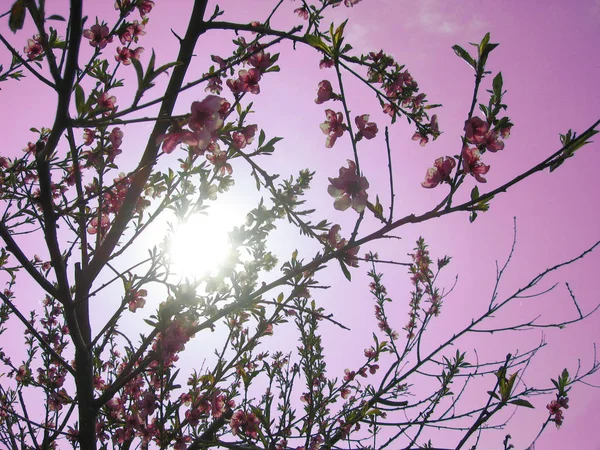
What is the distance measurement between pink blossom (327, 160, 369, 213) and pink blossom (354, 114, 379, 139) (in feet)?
0.68

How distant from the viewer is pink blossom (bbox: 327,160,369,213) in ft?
4.75

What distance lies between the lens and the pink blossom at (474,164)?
1419 millimetres

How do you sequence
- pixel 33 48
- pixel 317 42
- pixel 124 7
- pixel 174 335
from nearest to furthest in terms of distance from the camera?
pixel 317 42 < pixel 174 335 < pixel 124 7 < pixel 33 48

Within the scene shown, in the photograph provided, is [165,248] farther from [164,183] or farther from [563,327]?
[563,327]

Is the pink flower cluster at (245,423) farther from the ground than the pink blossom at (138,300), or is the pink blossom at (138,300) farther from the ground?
the pink blossom at (138,300)

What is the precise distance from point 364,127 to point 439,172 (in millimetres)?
413

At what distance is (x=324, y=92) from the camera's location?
1.90 metres

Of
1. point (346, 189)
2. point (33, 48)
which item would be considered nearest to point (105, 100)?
point (33, 48)

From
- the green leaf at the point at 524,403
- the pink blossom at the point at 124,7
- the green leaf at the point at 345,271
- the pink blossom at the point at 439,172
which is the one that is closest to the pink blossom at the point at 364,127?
the pink blossom at the point at 439,172

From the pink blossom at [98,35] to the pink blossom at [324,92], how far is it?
81.5 inches

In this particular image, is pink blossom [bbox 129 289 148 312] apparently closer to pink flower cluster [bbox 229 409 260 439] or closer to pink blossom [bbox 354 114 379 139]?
pink flower cluster [bbox 229 409 260 439]

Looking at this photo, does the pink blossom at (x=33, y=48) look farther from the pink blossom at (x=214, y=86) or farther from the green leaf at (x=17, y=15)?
the green leaf at (x=17, y=15)

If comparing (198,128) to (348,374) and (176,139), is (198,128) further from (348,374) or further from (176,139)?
(348,374)

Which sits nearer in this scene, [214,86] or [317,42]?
[317,42]
